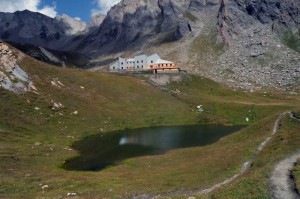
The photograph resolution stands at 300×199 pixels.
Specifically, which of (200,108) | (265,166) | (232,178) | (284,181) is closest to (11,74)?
(200,108)

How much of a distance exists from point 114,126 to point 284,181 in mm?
98142

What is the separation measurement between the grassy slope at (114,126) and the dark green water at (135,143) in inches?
195

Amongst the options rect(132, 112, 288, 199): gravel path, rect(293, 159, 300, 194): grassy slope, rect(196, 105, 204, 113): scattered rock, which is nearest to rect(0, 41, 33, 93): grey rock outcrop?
rect(196, 105, 204, 113): scattered rock

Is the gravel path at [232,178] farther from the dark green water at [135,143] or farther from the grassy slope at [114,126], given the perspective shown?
the dark green water at [135,143]

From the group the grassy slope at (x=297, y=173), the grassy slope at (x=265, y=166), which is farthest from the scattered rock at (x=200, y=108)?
the grassy slope at (x=297, y=173)

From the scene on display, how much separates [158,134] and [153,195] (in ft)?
238

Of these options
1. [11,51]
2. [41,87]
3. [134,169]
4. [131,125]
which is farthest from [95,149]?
[11,51]

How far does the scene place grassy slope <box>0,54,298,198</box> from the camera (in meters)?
58.4

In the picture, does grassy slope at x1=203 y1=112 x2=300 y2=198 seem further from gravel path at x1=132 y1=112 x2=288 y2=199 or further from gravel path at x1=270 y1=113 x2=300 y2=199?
gravel path at x1=132 y1=112 x2=288 y2=199

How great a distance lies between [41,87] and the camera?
140 meters

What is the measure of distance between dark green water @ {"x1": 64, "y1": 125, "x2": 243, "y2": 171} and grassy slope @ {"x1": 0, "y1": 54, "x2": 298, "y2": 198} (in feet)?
16.2

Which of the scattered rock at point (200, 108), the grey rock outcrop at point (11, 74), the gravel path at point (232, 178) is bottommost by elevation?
the gravel path at point (232, 178)

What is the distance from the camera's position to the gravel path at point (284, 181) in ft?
123

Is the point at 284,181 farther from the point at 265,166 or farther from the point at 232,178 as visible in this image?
the point at 232,178
